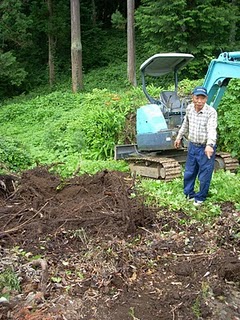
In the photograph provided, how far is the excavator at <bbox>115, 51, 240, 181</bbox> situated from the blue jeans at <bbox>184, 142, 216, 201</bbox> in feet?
3.85

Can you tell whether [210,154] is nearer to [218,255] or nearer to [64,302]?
[218,255]

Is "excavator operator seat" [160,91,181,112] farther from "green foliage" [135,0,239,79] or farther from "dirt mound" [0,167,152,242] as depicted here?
"green foliage" [135,0,239,79]

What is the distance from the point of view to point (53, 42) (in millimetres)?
24781

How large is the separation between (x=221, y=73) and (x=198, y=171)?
1701 mm

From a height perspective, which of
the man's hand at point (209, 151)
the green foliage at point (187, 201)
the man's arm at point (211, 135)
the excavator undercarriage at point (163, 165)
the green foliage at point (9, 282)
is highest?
the man's arm at point (211, 135)

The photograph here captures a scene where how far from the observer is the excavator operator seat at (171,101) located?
9.21 meters

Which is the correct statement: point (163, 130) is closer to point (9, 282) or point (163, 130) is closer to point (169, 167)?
point (169, 167)

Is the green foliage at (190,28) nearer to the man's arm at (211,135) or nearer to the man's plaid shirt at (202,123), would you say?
the man's plaid shirt at (202,123)

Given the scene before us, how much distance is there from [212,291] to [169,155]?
4784 mm

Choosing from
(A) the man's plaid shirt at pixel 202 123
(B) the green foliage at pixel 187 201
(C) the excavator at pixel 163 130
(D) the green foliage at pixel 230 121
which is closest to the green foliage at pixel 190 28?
(D) the green foliage at pixel 230 121

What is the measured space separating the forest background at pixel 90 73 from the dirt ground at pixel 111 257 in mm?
2311

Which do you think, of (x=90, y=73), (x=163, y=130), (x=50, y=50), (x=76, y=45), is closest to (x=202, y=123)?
(x=163, y=130)

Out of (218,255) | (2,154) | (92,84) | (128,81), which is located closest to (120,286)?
(218,255)

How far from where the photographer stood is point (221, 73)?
7656mm
